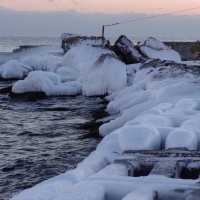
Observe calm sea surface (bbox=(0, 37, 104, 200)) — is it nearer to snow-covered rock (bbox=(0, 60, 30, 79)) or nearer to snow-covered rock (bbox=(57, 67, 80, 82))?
snow-covered rock (bbox=(57, 67, 80, 82))

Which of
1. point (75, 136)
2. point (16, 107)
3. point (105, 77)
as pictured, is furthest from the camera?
point (105, 77)

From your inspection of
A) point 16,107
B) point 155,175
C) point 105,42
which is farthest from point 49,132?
point 105,42

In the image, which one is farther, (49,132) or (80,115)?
(80,115)

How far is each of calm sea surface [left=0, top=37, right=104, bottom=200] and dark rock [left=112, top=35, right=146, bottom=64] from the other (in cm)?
638

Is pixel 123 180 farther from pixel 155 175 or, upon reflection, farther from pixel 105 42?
pixel 105 42

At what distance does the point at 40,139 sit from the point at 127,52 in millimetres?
14208

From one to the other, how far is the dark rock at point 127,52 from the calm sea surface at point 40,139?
638cm

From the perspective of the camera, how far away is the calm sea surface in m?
8.82

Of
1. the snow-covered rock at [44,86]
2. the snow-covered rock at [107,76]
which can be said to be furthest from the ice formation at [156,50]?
the snow-covered rock at [107,76]

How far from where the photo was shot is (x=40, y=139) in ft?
39.5

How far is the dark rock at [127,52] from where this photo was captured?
83.0ft

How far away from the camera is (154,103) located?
1123 centimetres

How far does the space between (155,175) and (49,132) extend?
8.03 m

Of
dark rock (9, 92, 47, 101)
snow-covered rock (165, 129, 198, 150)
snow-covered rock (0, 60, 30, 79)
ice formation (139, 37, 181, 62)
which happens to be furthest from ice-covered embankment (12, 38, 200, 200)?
snow-covered rock (0, 60, 30, 79)
